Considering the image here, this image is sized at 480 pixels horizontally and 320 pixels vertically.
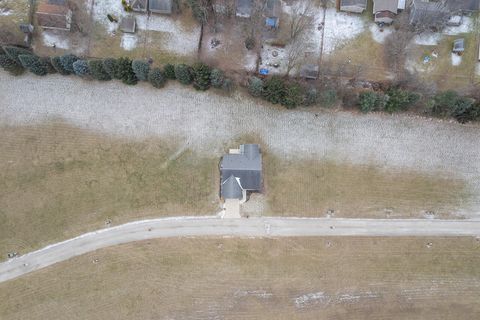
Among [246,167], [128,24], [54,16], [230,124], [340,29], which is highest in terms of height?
[340,29]

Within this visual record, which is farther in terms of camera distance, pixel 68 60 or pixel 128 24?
pixel 128 24

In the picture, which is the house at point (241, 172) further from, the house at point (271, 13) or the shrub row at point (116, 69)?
the house at point (271, 13)

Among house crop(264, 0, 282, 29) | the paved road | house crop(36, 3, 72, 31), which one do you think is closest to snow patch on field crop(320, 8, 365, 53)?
house crop(264, 0, 282, 29)

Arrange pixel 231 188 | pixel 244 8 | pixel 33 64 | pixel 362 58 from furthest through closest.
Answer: pixel 362 58 → pixel 244 8 → pixel 33 64 → pixel 231 188

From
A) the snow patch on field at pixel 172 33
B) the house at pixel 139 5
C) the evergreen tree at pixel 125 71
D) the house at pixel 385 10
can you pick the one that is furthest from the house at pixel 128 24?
the house at pixel 385 10

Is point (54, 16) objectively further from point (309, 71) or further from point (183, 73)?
point (309, 71)

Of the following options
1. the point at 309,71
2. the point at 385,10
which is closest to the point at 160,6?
the point at 309,71

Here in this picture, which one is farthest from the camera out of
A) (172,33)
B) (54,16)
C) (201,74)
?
(172,33)

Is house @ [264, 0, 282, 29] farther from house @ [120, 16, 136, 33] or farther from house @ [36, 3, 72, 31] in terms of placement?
house @ [36, 3, 72, 31]
